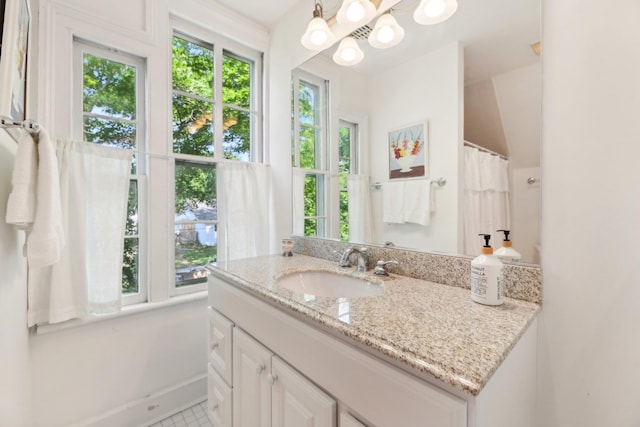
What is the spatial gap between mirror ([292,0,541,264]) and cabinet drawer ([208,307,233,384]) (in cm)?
74

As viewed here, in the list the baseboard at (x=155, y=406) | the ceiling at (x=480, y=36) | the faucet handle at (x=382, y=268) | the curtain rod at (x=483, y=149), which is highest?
the ceiling at (x=480, y=36)

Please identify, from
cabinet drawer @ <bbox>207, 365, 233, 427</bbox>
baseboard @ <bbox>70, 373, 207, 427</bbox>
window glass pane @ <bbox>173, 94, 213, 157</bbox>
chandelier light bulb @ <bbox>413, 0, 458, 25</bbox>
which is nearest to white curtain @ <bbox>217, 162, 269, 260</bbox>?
window glass pane @ <bbox>173, 94, 213, 157</bbox>

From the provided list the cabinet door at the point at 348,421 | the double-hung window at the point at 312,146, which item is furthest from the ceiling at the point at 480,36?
the cabinet door at the point at 348,421

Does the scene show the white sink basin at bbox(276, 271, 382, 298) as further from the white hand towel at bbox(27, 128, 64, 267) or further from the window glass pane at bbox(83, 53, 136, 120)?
the window glass pane at bbox(83, 53, 136, 120)

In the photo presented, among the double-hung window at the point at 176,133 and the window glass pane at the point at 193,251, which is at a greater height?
the double-hung window at the point at 176,133

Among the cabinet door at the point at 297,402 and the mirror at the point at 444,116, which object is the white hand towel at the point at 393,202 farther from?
the cabinet door at the point at 297,402

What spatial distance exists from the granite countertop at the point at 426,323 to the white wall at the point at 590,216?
0.14 meters

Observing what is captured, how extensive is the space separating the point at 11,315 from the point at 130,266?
0.69 metres

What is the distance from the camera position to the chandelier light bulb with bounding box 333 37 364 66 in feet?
4.72

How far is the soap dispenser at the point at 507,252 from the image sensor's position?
0.90 metres

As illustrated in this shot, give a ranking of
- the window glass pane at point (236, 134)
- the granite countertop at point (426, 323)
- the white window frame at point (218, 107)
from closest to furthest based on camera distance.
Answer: the granite countertop at point (426, 323) < the white window frame at point (218, 107) < the window glass pane at point (236, 134)

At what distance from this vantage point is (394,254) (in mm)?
1242

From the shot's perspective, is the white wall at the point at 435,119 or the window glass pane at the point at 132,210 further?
the window glass pane at the point at 132,210

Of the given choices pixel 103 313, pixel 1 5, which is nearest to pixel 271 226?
pixel 103 313
